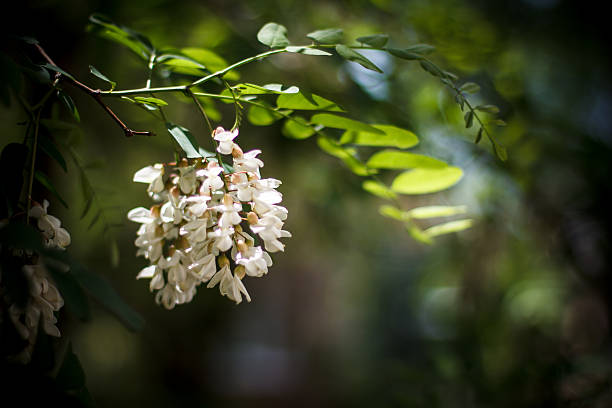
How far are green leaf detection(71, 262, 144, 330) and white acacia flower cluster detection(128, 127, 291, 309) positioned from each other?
2.7 inches

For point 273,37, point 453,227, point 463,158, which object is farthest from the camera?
point 463,158

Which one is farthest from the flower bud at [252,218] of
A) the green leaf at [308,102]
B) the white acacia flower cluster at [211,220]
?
the green leaf at [308,102]

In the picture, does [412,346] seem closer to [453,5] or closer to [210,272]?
[453,5]

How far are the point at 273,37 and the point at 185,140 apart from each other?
0.41 feet

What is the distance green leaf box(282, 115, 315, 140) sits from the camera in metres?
0.40

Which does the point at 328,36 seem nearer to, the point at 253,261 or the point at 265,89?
the point at 265,89

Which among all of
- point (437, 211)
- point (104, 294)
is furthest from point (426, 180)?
point (104, 294)

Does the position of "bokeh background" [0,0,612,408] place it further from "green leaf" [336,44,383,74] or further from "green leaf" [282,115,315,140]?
"green leaf" [336,44,383,74]

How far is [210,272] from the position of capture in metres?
0.33

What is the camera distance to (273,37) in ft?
1.22

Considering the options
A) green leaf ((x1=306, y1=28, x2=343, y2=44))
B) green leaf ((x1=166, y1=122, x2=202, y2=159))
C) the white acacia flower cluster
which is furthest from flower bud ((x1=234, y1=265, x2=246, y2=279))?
green leaf ((x1=306, y1=28, x2=343, y2=44))

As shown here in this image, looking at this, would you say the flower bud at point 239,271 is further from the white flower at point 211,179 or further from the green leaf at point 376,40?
the green leaf at point 376,40

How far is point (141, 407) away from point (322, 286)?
2846mm

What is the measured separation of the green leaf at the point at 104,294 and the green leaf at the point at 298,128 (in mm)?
213
